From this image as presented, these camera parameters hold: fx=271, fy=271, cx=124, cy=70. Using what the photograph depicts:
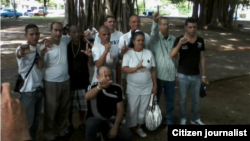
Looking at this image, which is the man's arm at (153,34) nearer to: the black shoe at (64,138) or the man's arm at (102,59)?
the man's arm at (102,59)

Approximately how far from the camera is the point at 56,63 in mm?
3705

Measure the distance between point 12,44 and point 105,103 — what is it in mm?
10071

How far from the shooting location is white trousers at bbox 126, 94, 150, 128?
4.11 metres

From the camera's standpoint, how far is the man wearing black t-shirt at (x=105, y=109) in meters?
3.47

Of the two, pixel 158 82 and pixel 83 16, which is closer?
pixel 158 82

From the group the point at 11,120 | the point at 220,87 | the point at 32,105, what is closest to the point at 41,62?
the point at 32,105

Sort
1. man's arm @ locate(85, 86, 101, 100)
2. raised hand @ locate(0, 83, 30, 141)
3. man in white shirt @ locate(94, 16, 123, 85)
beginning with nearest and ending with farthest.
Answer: raised hand @ locate(0, 83, 30, 141) → man's arm @ locate(85, 86, 101, 100) → man in white shirt @ locate(94, 16, 123, 85)

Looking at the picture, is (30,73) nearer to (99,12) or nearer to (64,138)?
(64,138)

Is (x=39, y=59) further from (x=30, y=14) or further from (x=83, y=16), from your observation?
(x=30, y=14)

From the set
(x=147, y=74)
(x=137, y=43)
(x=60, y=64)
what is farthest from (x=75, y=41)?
(x=147, y=74)

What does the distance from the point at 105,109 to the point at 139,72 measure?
2.63ft

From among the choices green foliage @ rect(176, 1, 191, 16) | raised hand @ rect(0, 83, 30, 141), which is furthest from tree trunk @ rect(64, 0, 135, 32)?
green foliage @ rect(176, 1, 191, 16)

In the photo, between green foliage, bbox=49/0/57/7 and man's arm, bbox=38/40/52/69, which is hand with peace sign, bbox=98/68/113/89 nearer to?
man's arm, bbox=38/40/52/69

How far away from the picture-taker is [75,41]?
396 centimetres
